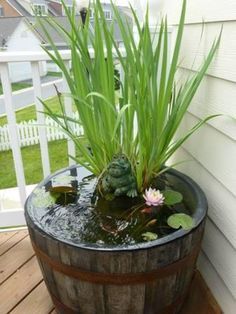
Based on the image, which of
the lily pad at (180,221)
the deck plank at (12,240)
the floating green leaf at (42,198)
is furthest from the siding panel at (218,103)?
the deck plank at (12,240)

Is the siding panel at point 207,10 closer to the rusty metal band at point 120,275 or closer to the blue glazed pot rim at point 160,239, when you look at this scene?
the blue glazed pot rim at point 160,239

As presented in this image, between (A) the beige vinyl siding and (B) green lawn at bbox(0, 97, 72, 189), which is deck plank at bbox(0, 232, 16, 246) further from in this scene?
(B) green lawn at bbox(0, 97, 72, 189)

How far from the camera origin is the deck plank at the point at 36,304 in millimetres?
1312

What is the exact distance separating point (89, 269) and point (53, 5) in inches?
51.0

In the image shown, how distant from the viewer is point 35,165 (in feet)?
13.2

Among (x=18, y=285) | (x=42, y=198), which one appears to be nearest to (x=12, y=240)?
(x=18, y=285)

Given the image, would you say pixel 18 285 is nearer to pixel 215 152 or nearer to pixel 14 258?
pixel 14 258

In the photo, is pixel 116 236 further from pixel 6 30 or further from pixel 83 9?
pixel 6 30

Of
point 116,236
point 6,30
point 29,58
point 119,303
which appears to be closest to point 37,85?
point 29,58

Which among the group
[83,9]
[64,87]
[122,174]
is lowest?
[122,174]

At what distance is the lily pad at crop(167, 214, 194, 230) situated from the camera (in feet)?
3.23

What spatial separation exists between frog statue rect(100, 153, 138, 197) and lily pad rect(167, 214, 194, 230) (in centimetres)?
18

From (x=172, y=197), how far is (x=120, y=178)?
0.21 meters

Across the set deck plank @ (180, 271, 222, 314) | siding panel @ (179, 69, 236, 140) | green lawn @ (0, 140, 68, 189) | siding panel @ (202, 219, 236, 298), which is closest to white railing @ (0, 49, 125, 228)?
siding panel @ (179, 69, 236, 140)
